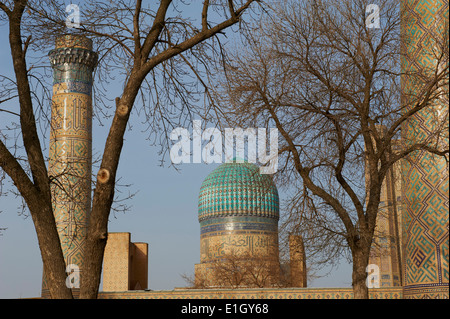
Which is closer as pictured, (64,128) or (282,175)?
(282,175)

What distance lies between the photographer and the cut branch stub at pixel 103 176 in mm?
3986

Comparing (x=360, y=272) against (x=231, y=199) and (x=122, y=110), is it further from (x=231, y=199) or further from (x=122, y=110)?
(x=231, y=199)

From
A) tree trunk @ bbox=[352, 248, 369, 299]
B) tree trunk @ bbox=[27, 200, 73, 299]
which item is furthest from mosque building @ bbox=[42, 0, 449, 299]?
tree trunk @ bbox=[352, 248, 369, 299]

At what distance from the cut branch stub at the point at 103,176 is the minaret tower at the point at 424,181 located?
13.8 feet

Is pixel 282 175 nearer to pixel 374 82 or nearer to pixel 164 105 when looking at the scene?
pixel 374 82

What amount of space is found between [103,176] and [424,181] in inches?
186

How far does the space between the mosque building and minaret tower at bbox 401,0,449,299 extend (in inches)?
0.5

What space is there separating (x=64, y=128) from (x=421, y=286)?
13.2 m

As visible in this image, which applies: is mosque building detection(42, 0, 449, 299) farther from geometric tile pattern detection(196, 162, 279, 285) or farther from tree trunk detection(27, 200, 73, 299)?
tree trunk detection(27, 200, 73, 299)

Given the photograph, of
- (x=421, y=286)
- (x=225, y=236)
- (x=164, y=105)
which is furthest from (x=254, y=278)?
(x=164, y=105)

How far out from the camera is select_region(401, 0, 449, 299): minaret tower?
7.28 metres

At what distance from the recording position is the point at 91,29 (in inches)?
180
